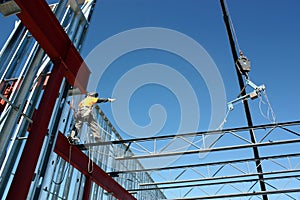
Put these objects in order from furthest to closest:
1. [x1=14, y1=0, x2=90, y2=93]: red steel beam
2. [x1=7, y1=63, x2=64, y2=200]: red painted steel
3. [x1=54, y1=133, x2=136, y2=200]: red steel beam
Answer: [x1=54, y1=133, x2=136, y2=200]: red steel beam → [x1=14, y1=0, x2=90, y2=93]: red steel beam → [x1=7, y1=63, x2=64, y2=200]: red painted steel

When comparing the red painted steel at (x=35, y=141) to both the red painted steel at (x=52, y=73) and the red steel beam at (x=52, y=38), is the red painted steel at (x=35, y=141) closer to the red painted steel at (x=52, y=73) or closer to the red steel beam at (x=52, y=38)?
the red painted steel at (x=52, y=73)

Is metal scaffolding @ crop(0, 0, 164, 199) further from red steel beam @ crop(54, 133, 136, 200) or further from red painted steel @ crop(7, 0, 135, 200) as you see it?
red steel beam @ crop(54, 133, 136, 200)

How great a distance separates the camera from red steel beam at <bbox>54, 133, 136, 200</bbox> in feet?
16.6

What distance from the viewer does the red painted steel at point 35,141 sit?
268 centimetres

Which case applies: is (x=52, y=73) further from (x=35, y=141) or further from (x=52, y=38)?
(x=35, y=141)

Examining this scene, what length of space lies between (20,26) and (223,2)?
796 cm

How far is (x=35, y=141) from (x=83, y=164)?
3.07 meters

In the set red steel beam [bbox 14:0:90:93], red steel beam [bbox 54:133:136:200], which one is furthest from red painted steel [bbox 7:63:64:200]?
red steel beam [bbox 54:133:136:200]

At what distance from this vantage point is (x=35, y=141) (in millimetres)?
2984

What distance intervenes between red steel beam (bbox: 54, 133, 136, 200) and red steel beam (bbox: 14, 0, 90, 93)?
157cm

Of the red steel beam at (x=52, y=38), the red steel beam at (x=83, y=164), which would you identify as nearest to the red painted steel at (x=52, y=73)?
the red steel beam at (x=52, y=38)

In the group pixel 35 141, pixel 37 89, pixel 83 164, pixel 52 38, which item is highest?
pixel 52 38

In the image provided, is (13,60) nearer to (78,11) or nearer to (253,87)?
(78,11)

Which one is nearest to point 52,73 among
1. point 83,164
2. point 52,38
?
point 52,38
